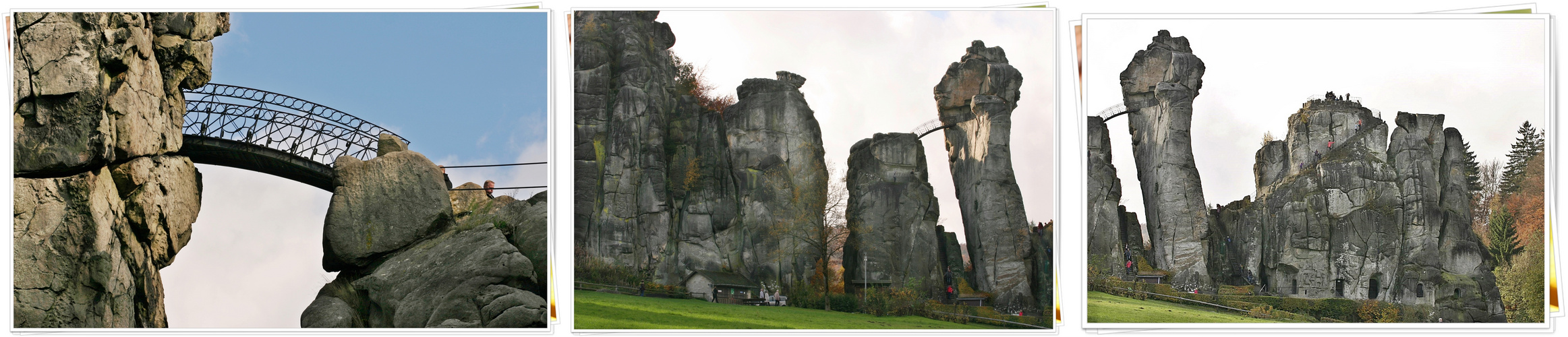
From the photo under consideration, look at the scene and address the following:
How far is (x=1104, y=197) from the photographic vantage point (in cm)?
2666

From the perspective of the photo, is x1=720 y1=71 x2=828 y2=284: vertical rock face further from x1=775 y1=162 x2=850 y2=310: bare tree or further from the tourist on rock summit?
the tourist on rock summit

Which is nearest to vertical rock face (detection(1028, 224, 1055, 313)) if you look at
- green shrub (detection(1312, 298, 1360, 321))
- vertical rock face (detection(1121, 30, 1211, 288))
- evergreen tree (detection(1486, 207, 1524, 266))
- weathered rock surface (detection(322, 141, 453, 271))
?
vertical rock face (detection(1121, 30, 1211, 288))

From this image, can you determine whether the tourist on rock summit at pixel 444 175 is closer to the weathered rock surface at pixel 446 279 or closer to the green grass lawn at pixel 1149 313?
the weathered rock surface at pixel 446 279

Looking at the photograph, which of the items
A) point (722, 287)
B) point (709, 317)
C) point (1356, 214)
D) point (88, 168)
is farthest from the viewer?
point (1356, 214)

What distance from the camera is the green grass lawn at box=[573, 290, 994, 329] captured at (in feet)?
52.1

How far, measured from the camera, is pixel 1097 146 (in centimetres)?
2544

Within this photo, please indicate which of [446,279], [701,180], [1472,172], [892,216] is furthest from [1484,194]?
[446,279]

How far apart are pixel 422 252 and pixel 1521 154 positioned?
19.8 metres

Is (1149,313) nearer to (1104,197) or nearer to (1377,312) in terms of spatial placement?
(1377,312)

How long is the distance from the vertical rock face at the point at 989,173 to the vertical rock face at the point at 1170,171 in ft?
10.2

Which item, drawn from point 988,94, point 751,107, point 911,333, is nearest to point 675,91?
point 751,107

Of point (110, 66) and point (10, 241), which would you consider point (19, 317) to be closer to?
point (10, 241)

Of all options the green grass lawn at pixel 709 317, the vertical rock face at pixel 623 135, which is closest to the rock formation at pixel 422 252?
the green grass lawn at pixel 709 317

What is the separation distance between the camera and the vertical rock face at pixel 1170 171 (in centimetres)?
2398
